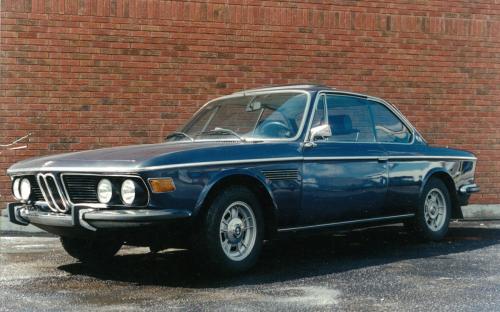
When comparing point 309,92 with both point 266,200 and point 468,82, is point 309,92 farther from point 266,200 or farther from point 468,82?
point 468,82

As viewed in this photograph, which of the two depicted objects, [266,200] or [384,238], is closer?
[266,200]

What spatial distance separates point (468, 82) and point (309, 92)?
516cm

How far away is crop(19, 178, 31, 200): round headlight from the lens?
6242mm

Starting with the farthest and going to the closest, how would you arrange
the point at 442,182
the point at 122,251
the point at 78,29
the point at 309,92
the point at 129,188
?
the point at 78,29 → the point at 442,182 → the point at 122,251 → the point at 309,92 → the point at 129,188

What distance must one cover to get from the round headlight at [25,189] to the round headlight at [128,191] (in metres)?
1.12

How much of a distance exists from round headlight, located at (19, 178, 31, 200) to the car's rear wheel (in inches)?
150

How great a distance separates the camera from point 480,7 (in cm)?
1136

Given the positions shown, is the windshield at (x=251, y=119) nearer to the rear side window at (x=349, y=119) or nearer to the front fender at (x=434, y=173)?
the rear side window at (x=349, y=119)

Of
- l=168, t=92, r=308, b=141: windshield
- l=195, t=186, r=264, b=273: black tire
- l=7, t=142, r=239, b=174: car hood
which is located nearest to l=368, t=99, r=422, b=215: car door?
l=168, t=92, r=308, b=141: windshield

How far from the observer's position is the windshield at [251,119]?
261 inches

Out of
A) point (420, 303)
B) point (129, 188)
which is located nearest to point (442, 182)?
point (420, 303)

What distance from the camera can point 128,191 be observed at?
551 centimetres

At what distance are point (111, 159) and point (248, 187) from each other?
1.14 metres

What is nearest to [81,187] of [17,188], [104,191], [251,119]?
[104,191]
